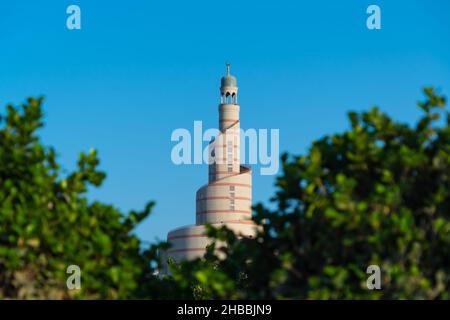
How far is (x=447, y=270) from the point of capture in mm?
15898

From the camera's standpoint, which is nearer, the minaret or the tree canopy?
the tree canopy

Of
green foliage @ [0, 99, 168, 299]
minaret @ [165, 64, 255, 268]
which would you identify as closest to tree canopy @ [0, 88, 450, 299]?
green foliage @ [0, 99, 168, 299]

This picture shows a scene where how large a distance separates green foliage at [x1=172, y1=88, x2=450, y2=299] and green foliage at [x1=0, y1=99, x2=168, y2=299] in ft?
5.59

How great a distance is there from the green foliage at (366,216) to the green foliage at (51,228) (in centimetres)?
170

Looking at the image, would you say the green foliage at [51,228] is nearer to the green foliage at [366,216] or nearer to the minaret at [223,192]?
the green foliage at [366,216]

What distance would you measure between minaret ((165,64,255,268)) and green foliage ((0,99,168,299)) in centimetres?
8642

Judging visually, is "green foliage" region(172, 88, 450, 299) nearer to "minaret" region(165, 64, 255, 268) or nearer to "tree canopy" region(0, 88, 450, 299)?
"tree canopy" region(0, 88, 450, 299)

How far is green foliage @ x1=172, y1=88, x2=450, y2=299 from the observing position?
1556 centimetres

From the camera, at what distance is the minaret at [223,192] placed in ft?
344

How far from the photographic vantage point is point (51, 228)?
→ 1672 cm

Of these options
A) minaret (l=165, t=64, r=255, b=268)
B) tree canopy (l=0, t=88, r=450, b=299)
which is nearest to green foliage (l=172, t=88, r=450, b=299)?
tree canopy (l=0, t=88, r=450, b=299)

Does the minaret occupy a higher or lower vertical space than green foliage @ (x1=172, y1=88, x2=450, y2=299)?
higher

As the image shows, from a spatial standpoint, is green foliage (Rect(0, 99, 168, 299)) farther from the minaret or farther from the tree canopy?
the minaret

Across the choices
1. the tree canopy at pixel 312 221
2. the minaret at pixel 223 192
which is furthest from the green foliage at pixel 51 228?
the minaret at pixel 223 192
